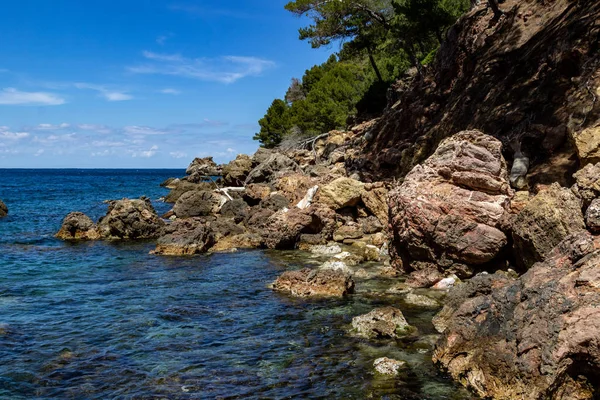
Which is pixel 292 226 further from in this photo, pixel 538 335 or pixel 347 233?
pixel 538 335

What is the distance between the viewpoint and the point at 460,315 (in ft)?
31.7

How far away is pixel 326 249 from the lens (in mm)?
22359

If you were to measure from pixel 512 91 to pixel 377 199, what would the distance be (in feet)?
26.2

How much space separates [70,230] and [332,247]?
56.4ft

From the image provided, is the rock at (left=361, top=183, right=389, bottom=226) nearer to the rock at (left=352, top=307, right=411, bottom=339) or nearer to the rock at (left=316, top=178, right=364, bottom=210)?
the rock at (left=316, top=178, right=364, bottom=210)

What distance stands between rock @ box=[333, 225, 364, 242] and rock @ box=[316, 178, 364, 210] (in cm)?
162

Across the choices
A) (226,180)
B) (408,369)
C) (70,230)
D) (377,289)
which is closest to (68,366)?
(408,369)

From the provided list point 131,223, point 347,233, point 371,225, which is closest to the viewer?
point 347,233

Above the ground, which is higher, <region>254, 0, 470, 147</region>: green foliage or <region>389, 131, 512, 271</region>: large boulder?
<region>254, 0, 470, 147</region>: green foliage

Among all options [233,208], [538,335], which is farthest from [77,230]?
[538,335]

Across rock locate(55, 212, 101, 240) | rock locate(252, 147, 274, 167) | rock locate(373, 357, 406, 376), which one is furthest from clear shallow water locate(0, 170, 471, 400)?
rock locate(252, 147, 274, 167)

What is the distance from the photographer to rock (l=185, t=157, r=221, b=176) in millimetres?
83125

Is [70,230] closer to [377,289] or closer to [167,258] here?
[167,258]

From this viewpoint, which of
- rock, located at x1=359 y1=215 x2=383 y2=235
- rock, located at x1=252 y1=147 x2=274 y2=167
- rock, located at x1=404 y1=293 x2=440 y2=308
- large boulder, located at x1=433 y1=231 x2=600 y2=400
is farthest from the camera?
rock, located at x1=252 y1=147 x2=274 y2=167
